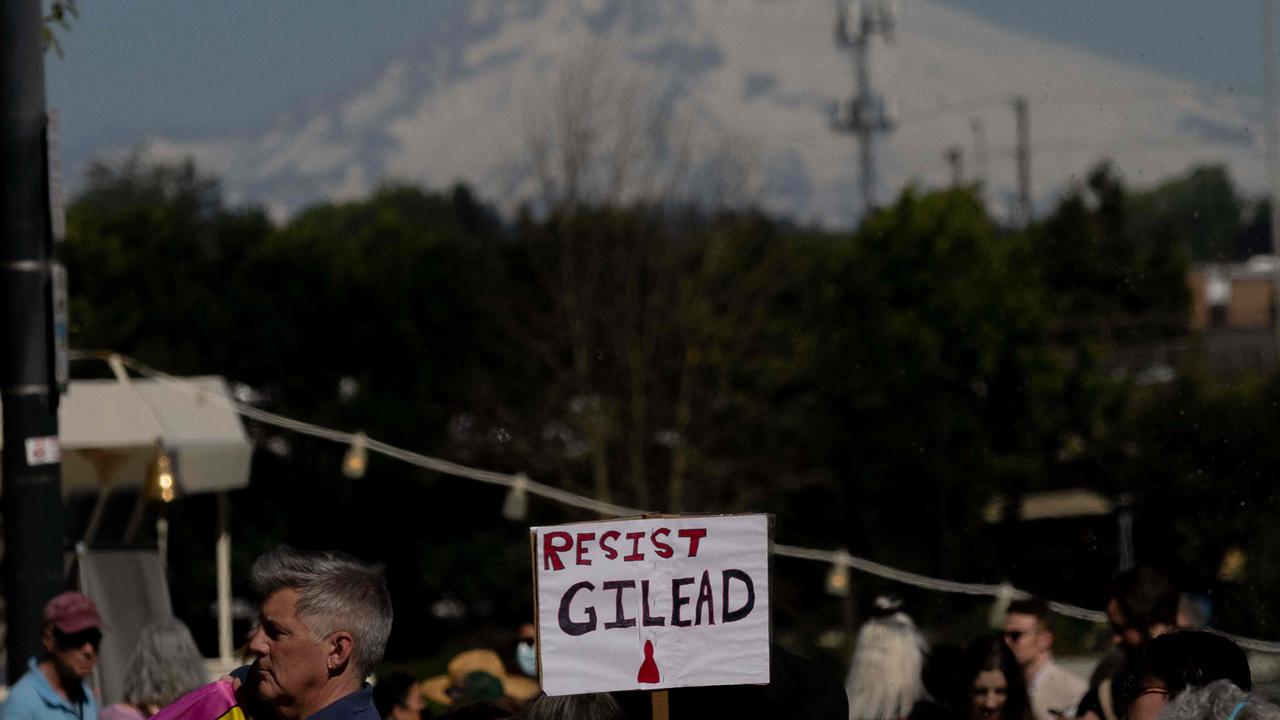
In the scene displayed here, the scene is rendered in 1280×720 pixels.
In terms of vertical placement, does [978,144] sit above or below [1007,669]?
above

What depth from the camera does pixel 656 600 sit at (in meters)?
4.36

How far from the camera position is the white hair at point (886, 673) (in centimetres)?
585

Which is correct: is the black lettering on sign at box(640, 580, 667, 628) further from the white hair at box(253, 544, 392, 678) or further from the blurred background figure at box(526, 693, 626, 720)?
the white hair at box(253, 544, 392, 678)

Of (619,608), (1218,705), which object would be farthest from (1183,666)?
(619,608)

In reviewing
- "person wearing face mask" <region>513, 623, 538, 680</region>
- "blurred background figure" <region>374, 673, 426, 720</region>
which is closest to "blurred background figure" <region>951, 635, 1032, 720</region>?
"blurred background figure" <region>374, 673, 426, 720</region>

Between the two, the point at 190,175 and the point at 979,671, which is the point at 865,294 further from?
the point at 979,671

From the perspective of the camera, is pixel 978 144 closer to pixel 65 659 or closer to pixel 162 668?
pixel 162 668

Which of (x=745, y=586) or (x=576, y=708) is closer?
(x=576, y=708)

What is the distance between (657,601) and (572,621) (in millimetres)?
220

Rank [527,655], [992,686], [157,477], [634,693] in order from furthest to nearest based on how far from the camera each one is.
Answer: [157,477], [527,655], [992,686], [634,693]

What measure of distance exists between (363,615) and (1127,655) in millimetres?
2912

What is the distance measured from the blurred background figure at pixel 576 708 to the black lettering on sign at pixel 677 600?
0.27 meters

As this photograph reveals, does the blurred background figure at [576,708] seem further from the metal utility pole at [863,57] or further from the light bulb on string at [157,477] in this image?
the metal utility pole at [863,57]

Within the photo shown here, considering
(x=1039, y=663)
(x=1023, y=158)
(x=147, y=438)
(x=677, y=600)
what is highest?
(x=1023, y=158)
